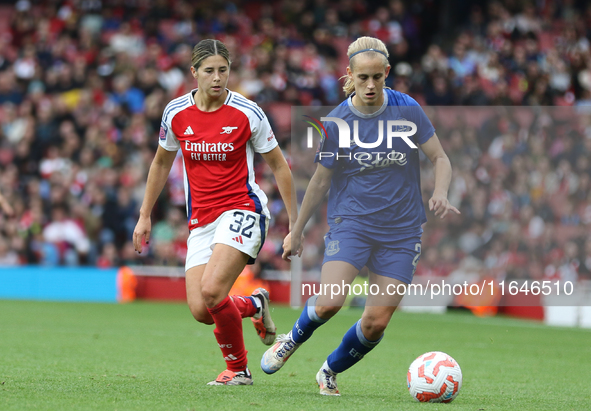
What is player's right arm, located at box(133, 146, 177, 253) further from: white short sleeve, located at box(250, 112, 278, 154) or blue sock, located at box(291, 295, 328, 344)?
blue sock, located at box(291, 295, 328, 344)

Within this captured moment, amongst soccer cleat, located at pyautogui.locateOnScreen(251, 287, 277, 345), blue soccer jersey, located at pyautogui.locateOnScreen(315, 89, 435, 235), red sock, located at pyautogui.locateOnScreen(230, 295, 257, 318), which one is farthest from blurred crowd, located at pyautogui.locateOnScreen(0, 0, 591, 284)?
blue soccer jersey, located at pyautogui.locateOnScreen(315, 89, 435, 235)

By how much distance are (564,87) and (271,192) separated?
19.8ft

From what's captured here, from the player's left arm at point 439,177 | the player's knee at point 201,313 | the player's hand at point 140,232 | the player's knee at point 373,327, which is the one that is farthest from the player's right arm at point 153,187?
the player's left arm at point 439,177

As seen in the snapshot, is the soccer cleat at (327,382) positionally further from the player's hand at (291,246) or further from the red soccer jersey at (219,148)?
the red soccer jersey at (219,148)

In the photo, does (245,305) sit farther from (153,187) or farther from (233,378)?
(153,187)

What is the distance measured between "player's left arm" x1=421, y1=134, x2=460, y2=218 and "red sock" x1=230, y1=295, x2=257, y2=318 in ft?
5.72

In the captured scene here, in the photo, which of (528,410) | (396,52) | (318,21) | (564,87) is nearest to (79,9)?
(318,21)

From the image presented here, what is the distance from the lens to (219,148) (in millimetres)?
6047

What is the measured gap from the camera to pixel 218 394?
5.47m

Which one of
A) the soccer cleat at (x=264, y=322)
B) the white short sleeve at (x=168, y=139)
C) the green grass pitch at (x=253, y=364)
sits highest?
the white short sleeve at (x=168, y=139)

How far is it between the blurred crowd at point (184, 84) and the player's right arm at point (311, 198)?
7145 mm

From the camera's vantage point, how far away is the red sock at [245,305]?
21.0 feet

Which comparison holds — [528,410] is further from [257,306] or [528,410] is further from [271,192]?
[271,192]

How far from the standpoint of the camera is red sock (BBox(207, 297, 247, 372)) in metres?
6.00
